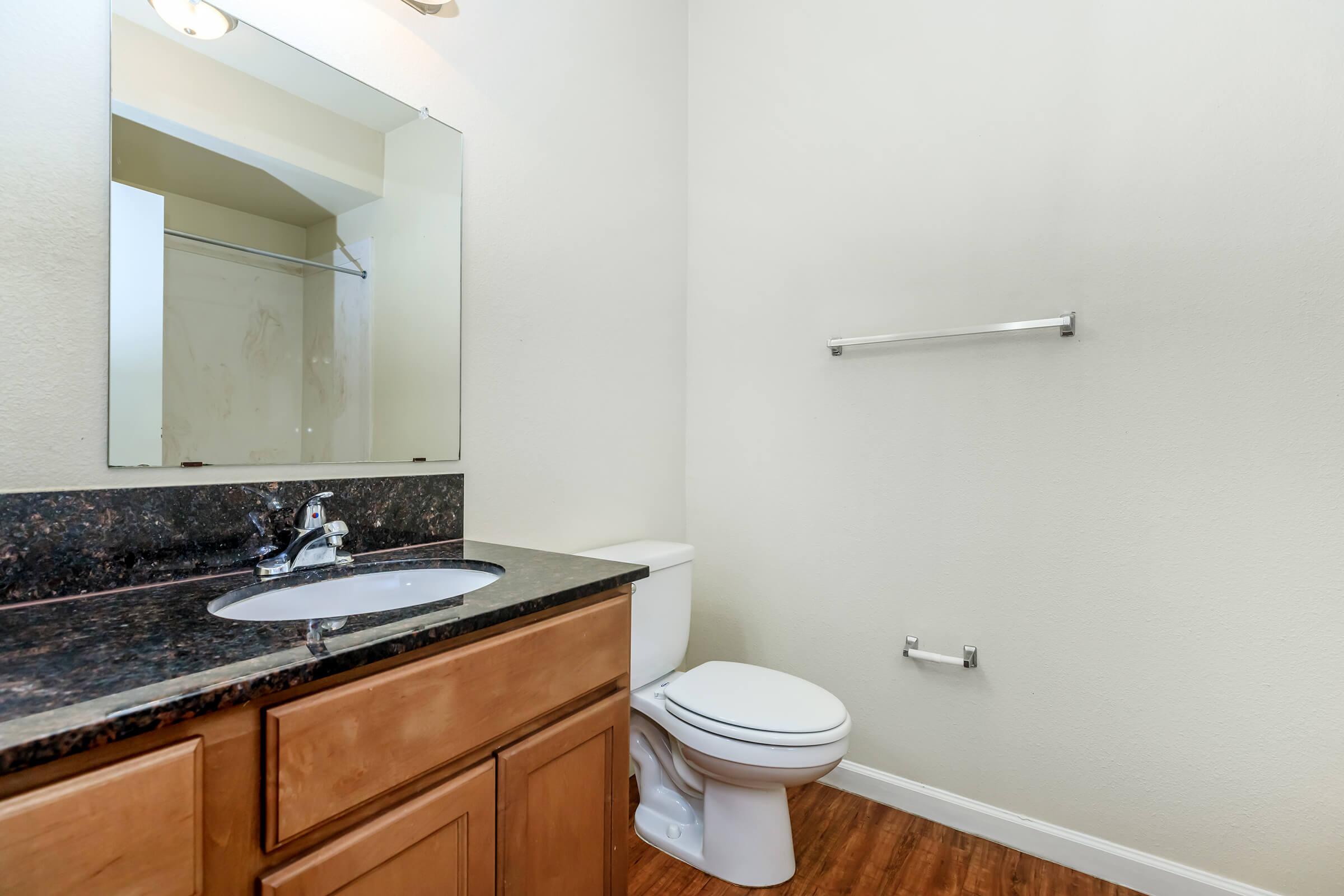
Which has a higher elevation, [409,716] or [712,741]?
[409,716]

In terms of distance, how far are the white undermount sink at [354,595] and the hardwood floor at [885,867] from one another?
0.93 meters

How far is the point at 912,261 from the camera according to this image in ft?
6.10

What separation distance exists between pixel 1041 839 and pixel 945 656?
0.49m

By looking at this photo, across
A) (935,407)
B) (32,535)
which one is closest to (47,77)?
(32,535)

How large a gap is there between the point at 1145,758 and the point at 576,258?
1935 millimetres

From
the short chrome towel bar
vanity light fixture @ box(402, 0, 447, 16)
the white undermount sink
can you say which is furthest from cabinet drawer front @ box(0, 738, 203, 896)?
the short chrome towel bar

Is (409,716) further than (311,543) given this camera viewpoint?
No

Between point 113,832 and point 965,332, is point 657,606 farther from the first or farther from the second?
point 113,832

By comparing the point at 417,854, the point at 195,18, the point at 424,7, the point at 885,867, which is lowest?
the point at 885,867

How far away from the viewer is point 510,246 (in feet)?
5.30

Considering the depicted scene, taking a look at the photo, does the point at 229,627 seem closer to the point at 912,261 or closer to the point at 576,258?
the point at 576,258

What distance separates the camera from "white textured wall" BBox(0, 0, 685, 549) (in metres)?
0.92

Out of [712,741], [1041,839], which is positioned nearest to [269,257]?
[712,741]

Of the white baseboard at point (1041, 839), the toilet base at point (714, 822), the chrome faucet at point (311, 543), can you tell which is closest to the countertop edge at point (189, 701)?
the chrome faucet at point (311, 543)
